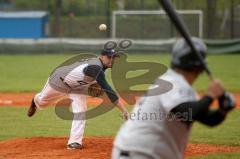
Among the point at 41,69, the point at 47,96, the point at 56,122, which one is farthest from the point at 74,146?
the point at 41,69

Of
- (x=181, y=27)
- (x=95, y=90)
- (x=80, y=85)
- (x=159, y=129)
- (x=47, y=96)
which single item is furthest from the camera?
(x=47, y=96)

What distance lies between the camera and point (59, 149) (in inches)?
377

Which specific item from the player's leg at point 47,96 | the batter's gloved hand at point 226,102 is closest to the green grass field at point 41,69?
the player's leg at point 47,96

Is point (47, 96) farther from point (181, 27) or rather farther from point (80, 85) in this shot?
point (181, 27)

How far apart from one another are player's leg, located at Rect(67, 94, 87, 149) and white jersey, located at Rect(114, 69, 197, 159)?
Result: 4.88m

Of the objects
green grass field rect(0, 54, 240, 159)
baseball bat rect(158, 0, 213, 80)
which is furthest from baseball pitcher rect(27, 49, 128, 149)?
baseball bat rect(158, 0, 213, 80)

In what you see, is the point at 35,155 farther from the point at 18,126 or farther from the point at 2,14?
the point at 2,14

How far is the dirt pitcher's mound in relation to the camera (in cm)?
900

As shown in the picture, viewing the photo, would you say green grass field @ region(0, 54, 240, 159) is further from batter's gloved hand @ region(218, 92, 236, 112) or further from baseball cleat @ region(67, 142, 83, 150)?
batter's gloved hand @ region(218, 92, 236, 112)

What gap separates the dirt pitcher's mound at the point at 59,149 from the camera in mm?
9000

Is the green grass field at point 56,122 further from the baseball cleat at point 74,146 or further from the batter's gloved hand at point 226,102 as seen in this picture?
the batter's gloved hand at point 226,102

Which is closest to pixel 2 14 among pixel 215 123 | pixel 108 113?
pixel 108 113

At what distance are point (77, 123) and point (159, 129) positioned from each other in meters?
5.08

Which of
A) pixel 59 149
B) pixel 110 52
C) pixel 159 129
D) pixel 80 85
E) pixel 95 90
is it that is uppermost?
pixel 159 129
